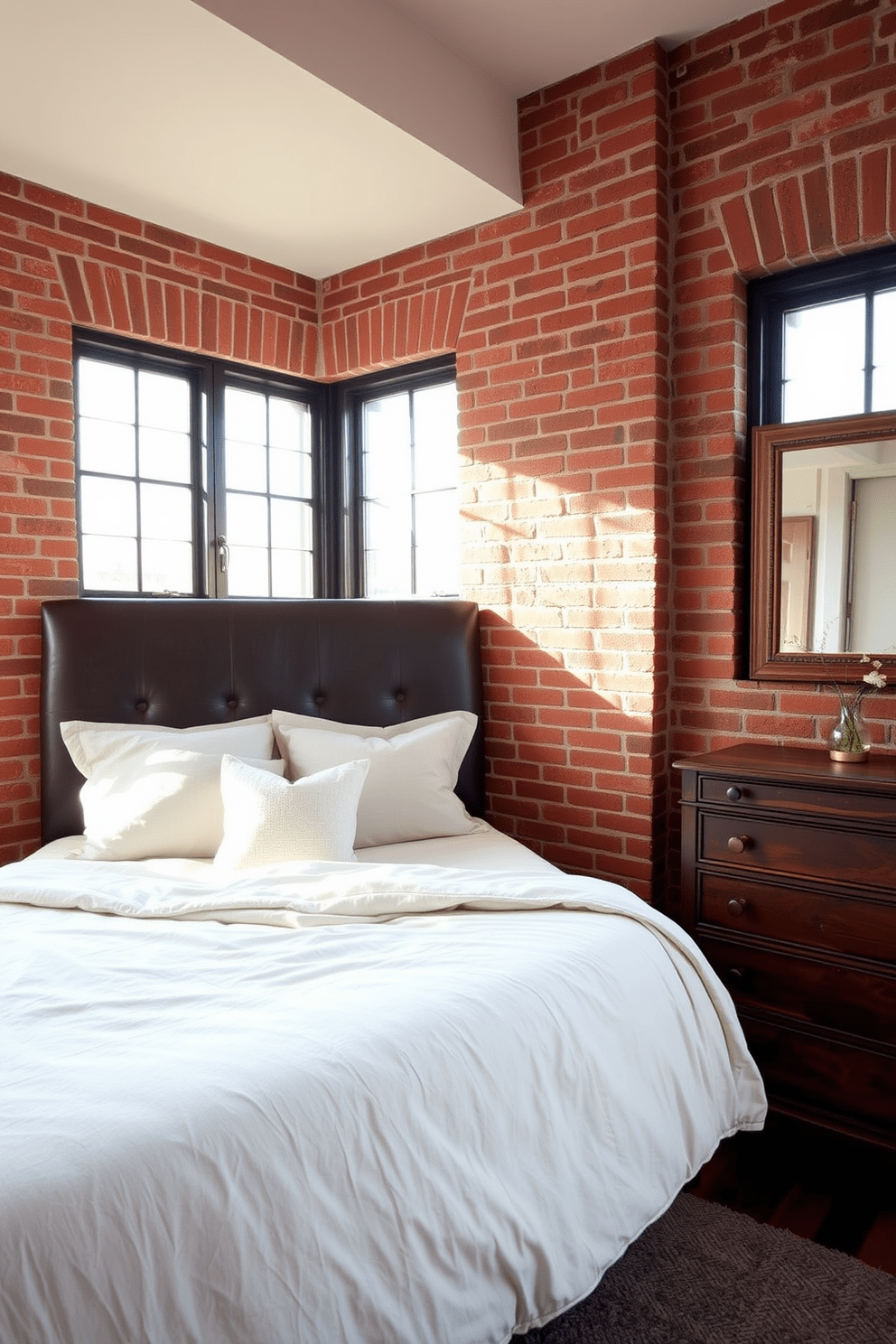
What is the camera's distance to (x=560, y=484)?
294 centimetres

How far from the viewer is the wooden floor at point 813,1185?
200 cm

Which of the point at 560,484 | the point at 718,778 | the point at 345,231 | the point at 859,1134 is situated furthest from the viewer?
the point at 345,231

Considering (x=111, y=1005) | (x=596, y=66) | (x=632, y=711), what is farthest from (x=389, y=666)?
(x=596, y=66)

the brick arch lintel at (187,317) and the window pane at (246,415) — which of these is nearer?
the brick arch lintel at (187,317)

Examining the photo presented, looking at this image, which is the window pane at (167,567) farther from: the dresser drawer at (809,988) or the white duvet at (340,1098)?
the dresser drawer at (809,988)

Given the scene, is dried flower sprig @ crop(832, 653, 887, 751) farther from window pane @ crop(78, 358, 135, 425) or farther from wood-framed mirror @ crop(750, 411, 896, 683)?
window pane @ crop(78, 358, 135, 425)

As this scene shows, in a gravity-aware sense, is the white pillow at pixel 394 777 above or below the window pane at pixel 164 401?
below

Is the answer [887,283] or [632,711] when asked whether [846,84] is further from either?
[632,711]

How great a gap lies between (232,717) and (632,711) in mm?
1244

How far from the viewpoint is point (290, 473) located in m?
3.72

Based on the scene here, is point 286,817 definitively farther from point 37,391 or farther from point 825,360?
point 825,360

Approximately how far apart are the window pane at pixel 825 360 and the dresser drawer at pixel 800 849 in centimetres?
115

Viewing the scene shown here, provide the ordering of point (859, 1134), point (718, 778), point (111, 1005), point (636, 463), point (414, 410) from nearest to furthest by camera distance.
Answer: point (111, 1005)
point (859, 1134)
point (718, 778)
point (636, 463)
point (414, 410)

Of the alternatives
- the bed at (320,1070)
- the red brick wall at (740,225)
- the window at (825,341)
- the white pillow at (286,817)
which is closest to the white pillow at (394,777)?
the bed at (320,1070)
